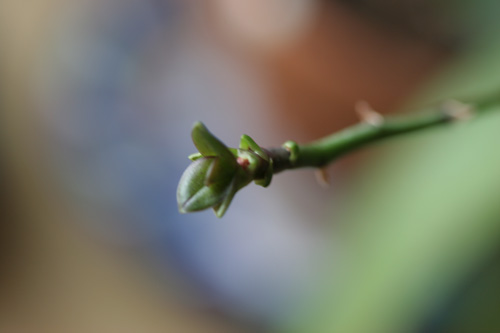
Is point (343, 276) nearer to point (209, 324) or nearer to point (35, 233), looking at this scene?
point (209, 324)

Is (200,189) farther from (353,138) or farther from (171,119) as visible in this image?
(171,119)

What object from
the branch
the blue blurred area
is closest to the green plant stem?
the branch

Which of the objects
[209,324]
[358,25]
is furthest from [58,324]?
[358,25]

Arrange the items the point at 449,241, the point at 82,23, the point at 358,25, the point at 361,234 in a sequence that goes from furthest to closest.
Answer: the point at 82,23 < the point at 358,25 < the point at 361,234 < the point at 449,241

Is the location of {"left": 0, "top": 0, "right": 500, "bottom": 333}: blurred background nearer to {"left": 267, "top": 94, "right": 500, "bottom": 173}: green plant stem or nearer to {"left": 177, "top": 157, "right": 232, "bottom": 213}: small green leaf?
{"left": 267, "top": 94, "right": 500, "bottom": 173}: green plant stem

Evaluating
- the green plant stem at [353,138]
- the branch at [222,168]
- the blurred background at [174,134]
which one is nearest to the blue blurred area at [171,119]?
the blurred background at [174,134]

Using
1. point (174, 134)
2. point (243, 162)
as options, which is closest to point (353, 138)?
point (243, 162)
